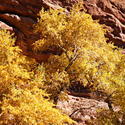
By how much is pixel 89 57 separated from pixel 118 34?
986 cm

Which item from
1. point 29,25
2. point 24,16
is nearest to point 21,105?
point 29,25

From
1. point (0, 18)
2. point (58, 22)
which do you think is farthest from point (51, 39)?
point (0, 18)

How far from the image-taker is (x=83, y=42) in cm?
1630

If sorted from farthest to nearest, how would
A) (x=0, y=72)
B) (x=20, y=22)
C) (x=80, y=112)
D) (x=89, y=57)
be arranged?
(x=20, y=22) → (x=80, y=112) → (x=89, y=57) → (x=0, y=72)

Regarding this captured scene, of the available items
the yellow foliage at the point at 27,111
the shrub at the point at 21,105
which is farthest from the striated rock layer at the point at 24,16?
the yellow foliage at the point at 27,111

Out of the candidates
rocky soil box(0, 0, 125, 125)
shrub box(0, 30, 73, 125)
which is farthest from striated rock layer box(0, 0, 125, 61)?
shrub box(0, 30, 73, 125)

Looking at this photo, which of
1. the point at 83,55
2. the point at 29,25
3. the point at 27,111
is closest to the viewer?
the point at 27,111

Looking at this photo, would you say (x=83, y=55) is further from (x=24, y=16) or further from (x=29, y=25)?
(x=24, y=16)

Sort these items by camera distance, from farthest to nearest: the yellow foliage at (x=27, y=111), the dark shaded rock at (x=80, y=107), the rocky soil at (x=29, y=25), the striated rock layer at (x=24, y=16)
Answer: the striated rock layer at (x=24, y=16)
the rocky soil at (x=29, y=25)
the dark shaded rock at (x=80, y=107)
the yellow foliage at (x=27, y=111)

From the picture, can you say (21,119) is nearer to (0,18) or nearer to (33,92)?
(33,92)

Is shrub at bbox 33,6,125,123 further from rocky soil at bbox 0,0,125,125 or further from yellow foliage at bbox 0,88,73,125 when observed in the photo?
yellow foliage at bbox 0,88,73,125

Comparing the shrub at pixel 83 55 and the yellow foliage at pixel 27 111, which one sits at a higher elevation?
the shrub at pixel 83 55

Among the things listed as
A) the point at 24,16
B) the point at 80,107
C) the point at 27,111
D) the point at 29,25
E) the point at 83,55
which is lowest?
the point at 80,107

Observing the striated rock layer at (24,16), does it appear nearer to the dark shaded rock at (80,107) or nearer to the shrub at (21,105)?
the dark shaded rock at (80,107)
